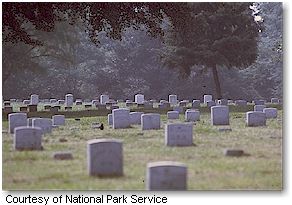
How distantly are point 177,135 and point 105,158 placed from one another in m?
4.30

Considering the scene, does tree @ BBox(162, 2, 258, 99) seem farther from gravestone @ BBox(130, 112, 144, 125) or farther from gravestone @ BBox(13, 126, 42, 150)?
gravestone @ BBox(13, 126, 42, 150)

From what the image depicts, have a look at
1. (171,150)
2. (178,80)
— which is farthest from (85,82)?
(171,150)

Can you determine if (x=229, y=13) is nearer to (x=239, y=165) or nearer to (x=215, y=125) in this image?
(x=215, y=125)

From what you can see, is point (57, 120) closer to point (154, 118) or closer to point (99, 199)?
point (154, 118)

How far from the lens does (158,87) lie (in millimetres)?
53938

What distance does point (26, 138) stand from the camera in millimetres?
13617

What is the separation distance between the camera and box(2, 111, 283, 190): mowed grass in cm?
1021

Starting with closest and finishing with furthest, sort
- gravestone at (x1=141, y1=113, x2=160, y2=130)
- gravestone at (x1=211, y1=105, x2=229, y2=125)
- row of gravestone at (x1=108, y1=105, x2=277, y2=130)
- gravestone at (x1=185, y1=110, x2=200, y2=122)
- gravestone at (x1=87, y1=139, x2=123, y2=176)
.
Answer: gravestone at (x1=87, y1=139, x2=123, y2=176), gravestone at (x1=141, y1=113, x2=160, y2=130), row of gravestone at (x1=108, y1=105, x2=277, y2=130), gravestone at (x1=211, y1=105, x2=229, y2=125), gravestone at (x1=185, y1=110, x2=200, y2=122)

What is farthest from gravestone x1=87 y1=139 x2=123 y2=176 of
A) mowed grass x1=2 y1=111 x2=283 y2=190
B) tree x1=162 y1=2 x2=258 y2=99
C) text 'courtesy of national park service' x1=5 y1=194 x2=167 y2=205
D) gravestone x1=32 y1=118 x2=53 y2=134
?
tree x1=162 y1=2 x2=258 y2=99

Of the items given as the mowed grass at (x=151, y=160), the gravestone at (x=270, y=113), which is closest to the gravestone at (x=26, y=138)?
the mowed grass at (x=151, y=160)

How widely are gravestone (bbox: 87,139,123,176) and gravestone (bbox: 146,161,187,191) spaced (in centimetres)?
144

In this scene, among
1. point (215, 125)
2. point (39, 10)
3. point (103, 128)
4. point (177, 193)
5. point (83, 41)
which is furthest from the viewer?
point (83, 41)

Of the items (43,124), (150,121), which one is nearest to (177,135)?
(150,121)

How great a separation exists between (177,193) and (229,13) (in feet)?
104
